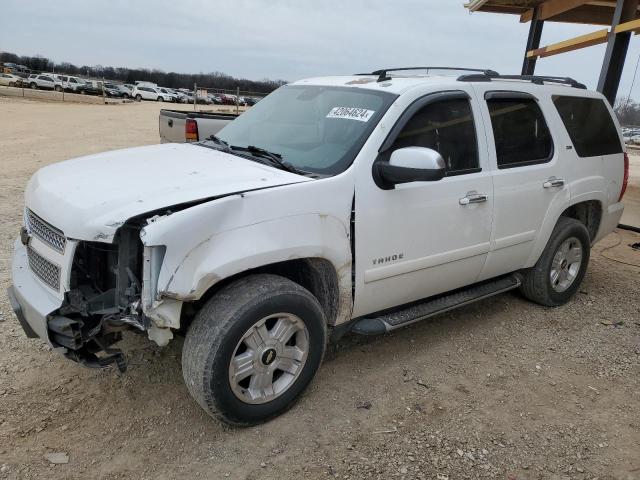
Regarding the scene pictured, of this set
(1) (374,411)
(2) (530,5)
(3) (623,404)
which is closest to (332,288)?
(1) (374,411)

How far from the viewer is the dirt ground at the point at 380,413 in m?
2.74

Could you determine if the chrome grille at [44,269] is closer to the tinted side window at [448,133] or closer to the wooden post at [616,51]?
the tinted side window at [448,133]

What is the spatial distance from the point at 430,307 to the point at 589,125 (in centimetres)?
239

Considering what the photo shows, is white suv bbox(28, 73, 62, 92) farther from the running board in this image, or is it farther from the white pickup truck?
the running board

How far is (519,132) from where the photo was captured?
407 cm

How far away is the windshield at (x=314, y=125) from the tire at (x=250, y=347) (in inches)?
31.7

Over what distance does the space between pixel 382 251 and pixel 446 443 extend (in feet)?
3.72

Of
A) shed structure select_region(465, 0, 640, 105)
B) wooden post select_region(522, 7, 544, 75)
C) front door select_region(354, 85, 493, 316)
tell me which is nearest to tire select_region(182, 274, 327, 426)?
front door select_region(354, 85, 493, 316)

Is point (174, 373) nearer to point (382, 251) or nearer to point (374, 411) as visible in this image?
point (374, 411)

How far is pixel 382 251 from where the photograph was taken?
3.24 metres

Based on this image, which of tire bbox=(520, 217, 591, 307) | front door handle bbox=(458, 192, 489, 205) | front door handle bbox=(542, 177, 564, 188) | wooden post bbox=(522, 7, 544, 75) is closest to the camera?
front door handle bbox=(458, 192, 489, 205)

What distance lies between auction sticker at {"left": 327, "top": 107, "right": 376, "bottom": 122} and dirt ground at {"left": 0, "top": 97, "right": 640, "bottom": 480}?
1.64m

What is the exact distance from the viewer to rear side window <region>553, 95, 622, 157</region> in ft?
14.8

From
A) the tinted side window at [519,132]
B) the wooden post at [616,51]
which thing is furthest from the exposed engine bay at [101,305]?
the wooden post at [616,51]
